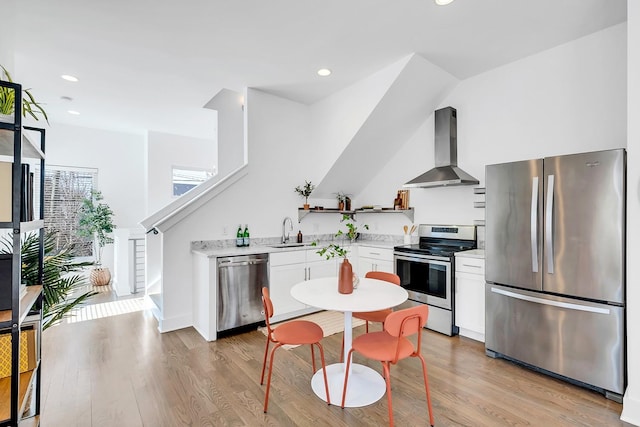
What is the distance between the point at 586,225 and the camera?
2422 millimetres

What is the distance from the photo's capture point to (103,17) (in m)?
2.58

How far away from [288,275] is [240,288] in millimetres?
636

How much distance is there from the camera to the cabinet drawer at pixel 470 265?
10.8 feet

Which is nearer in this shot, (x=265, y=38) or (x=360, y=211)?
(x=265, y=38)

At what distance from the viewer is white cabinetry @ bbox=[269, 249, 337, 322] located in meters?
3.91

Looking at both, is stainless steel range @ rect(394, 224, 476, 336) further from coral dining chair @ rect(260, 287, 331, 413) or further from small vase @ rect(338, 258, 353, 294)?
coral dining chair @ rect(260, 287, 331, 413)

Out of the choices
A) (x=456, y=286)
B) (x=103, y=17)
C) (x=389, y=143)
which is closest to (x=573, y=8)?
(x=389, y=143)

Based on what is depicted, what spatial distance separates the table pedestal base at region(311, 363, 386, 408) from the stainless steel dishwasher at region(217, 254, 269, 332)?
133 cm

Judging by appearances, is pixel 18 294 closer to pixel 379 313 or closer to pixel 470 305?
pixel 379 313

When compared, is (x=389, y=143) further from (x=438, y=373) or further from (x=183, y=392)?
(x=183, y=392)

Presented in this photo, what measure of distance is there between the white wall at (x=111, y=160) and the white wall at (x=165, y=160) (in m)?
0.41
